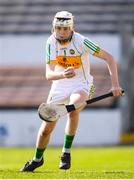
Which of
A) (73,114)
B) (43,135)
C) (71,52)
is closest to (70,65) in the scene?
(71,52)

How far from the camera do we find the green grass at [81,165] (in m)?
9.95

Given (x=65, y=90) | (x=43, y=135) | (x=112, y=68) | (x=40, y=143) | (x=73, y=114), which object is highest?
(x=112, y=68)

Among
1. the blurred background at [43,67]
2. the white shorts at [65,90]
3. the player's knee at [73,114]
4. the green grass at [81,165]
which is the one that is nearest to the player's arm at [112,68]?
the white shorts at [65,90]

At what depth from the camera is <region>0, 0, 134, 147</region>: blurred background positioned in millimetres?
25250

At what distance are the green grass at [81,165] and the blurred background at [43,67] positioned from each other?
106 inches

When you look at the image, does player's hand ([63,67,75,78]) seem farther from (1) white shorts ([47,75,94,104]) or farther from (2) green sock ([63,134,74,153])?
(2) green sock ([63,134,74,153])

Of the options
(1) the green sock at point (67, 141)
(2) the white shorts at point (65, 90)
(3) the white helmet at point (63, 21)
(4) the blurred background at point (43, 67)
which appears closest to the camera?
(3) the white helmet at point (63, 21)

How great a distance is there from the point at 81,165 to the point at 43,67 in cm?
1155

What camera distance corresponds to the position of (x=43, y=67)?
2692 centimetres

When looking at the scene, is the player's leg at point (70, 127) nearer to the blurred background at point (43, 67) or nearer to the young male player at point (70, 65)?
the young male player at point (70, 65)

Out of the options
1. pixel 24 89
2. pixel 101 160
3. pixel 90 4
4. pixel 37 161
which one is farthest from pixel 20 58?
pixel 37 161

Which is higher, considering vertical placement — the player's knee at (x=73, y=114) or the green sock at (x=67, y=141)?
the player's knee at (x=73, y=114)

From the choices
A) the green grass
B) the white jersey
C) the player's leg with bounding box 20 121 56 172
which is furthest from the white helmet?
the green grass

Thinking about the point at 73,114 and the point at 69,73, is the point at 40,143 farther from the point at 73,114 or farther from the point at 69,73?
the point at 69,73
